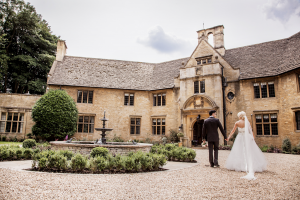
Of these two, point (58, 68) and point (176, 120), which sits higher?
point (58, 68)

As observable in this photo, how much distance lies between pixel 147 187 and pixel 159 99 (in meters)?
19.2

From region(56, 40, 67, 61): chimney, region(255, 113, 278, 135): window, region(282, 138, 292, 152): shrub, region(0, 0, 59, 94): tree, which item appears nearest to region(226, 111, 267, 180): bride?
region(282, 138, 292, 152): shrub

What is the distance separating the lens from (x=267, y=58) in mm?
20266

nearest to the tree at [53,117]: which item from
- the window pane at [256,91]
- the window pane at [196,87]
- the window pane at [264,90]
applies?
the window pane at [196,87]

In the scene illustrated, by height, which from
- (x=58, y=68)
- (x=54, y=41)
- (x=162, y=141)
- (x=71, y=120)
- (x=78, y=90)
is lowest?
(x=162, y=141)

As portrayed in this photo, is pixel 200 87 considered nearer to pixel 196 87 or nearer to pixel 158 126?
pixel 196 87

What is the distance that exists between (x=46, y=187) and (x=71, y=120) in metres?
16.6

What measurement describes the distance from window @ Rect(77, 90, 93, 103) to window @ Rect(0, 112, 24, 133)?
22.2ft

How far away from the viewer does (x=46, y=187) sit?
507 centimetres

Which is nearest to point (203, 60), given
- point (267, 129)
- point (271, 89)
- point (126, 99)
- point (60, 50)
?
point (271, 89)

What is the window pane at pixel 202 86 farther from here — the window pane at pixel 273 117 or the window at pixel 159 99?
the window pane at pixel 273 117

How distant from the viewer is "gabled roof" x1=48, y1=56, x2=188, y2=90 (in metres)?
Answer: 23.8

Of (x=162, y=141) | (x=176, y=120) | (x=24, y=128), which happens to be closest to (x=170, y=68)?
(x=176, y=120)

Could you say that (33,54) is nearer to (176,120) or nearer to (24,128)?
(24,128)
